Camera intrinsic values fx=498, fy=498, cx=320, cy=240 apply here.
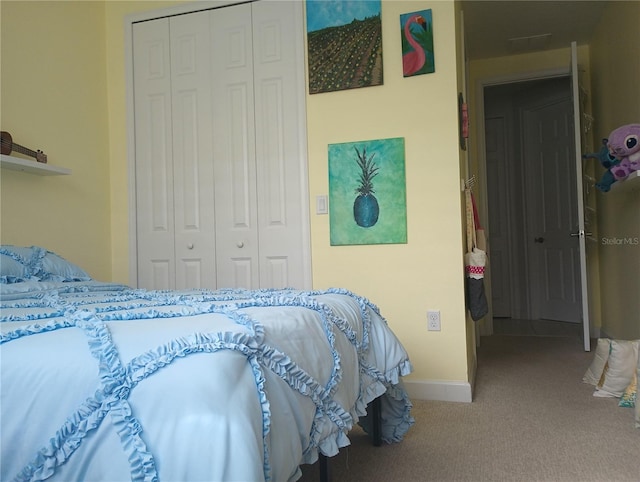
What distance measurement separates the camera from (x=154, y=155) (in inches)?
128

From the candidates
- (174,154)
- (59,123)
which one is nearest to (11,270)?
(59,123)

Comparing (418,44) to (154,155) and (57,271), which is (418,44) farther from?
(57,271)

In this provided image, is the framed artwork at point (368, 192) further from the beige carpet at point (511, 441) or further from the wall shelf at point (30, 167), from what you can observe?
the wall shelf at point (30, 167)

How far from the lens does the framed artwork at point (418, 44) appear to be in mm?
2742

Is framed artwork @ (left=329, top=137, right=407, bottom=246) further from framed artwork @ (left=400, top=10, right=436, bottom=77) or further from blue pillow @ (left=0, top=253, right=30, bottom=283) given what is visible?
blue pillow @ (left=0, top=253, right=30, bottom=283)

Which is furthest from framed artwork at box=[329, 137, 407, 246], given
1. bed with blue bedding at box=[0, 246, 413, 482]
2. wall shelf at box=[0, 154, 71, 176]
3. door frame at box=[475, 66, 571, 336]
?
door frame at box=[475, 66, 571, 336]

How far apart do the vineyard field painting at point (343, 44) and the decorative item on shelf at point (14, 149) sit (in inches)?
60.4

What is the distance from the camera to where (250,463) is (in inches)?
30.8

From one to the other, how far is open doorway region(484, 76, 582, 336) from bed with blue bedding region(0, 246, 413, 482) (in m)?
4.35

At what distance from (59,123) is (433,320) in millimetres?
2443

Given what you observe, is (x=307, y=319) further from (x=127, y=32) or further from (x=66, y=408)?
(x=127, y=32)

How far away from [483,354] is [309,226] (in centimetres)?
189

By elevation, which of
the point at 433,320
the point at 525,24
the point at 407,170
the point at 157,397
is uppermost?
the point at 525,24

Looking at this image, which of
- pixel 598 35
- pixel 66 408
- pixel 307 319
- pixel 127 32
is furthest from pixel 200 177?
pixel 598 35
